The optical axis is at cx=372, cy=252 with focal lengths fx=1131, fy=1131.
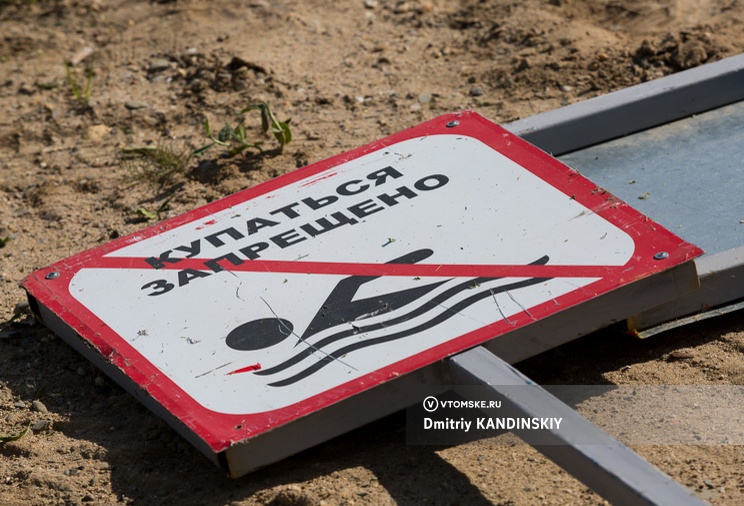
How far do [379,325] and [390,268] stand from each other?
232 millimetres

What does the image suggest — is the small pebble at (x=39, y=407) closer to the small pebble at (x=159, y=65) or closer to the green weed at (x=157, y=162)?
the green weed at (x=157, y=162)

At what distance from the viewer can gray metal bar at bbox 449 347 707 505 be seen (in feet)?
6.95

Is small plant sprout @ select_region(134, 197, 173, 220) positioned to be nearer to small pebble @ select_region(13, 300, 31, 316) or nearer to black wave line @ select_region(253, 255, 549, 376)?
small pebble @ select_region(13, 300, 31, 316)

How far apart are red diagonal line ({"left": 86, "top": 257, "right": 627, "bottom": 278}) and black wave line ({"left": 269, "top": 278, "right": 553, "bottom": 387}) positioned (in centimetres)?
4

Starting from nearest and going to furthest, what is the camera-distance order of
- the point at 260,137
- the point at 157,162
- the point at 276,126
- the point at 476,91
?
the point at 276,126, the point at 157,162, the point at 260,137, the point at 476,91

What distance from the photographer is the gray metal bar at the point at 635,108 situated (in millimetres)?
3598

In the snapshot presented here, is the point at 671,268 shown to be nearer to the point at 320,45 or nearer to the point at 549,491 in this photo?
the point at 549,491

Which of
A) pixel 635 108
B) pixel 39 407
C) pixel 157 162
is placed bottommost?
pixel 39 407

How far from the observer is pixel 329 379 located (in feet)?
8.19

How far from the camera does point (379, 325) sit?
2.64m

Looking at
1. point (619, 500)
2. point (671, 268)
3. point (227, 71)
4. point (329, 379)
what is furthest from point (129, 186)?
point (619, 500)

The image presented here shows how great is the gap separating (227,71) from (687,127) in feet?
5.88

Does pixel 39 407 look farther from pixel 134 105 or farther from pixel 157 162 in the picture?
pixel 134 105

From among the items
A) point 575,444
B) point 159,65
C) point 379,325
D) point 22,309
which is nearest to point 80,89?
point 159,65
